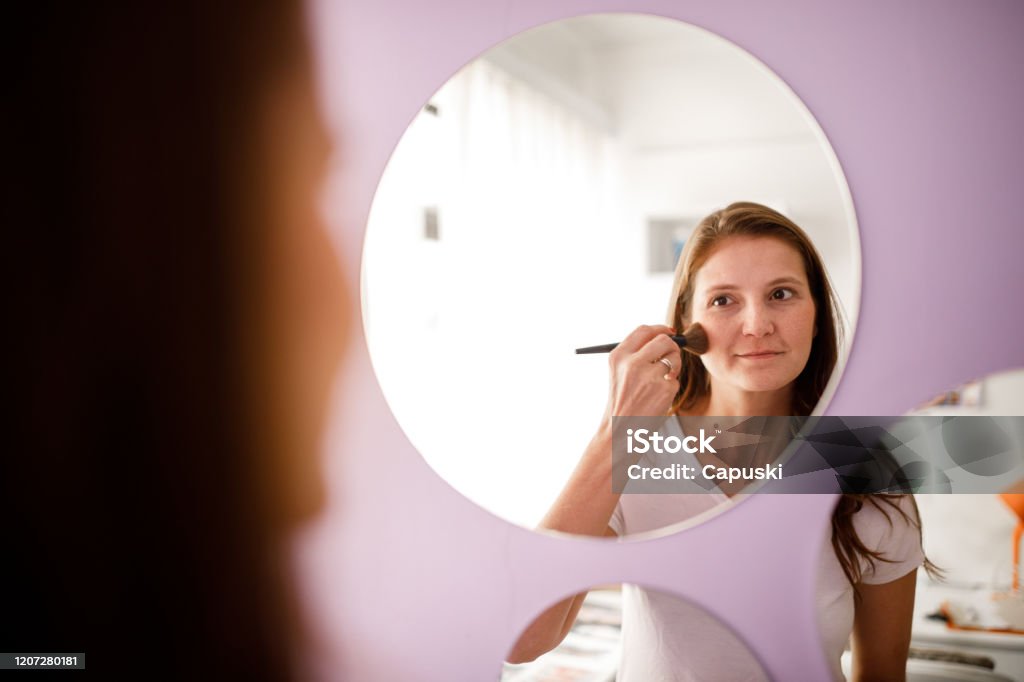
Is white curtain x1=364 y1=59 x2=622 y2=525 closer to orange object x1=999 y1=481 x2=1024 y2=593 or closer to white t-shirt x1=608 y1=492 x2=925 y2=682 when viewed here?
white t-shirt x1=608 y1=492 x2=925 y2=682

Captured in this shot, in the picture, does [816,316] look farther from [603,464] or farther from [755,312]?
[603,464]

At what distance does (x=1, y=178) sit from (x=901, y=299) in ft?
3.40

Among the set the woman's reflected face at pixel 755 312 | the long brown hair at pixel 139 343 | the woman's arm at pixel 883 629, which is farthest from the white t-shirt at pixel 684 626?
the long brown hair at pixel 139 343

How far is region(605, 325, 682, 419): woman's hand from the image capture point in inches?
30.3

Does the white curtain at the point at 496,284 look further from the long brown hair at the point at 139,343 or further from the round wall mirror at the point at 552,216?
the long brown hair at the point at 139,343

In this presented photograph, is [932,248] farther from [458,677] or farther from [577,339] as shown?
[458,677]

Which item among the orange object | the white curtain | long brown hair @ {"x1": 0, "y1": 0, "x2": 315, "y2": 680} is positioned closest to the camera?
the orange object

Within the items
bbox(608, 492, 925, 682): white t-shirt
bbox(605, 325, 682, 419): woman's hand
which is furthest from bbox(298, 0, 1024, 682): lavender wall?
bbox(605, 325, 682, 419): woman's hand

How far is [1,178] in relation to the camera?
1.01 m

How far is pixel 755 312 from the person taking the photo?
29.3 inches

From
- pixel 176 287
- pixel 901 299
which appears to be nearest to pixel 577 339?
pixel 901 299

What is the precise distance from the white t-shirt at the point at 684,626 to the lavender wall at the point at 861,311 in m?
0.01

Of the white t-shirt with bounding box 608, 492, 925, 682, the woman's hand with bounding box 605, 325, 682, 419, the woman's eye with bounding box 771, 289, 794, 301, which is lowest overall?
the white t-shirt with bounding box 608, 492, 925, 682

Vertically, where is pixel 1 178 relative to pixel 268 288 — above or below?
above
